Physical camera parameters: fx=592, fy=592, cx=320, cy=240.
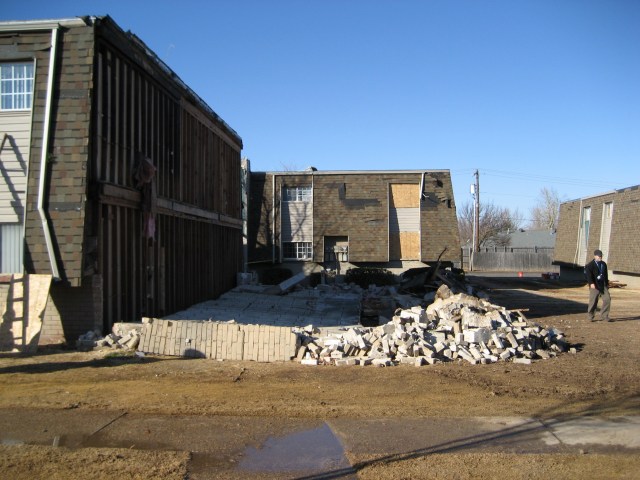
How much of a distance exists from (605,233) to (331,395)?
1213 inches

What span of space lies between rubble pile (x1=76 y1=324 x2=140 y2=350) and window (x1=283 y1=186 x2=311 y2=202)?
21.7 metres

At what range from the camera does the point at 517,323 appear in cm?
1188

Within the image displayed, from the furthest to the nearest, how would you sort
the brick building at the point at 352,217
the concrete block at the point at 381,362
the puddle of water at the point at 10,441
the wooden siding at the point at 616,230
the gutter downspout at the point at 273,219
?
the gutter downspout at the point at 273,219 < the brick building at the point at 352,217 < the wooden siding at the point at 616,230 < the concrete block at the point at 381,362 < the puddle of water at the point at 10,441

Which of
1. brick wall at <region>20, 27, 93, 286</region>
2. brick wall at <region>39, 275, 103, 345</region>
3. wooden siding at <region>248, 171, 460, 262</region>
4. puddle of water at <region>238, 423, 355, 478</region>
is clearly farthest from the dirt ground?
wooden siding at <region>248, 171, 460, 262</region>

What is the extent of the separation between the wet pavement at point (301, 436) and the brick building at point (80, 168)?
13.6 feet

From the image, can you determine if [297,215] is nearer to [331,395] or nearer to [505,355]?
[505,355]

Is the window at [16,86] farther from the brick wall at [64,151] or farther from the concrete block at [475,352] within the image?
the concrete block at [475,352]

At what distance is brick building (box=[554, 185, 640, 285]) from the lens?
3052 cm

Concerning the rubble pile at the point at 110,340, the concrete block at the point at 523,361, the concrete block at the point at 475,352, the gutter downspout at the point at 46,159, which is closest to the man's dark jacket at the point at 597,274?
the concrete block at the point at 523,361

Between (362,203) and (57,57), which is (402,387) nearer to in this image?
(57,57)

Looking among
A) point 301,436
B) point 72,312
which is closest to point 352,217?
point 72,312

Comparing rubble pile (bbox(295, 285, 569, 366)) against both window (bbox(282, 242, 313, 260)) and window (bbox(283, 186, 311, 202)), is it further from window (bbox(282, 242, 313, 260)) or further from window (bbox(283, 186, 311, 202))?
window (bbox(283, 186, 311, 202))

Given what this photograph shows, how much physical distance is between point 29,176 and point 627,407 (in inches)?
395

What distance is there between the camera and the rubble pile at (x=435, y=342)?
1013 centimetres
